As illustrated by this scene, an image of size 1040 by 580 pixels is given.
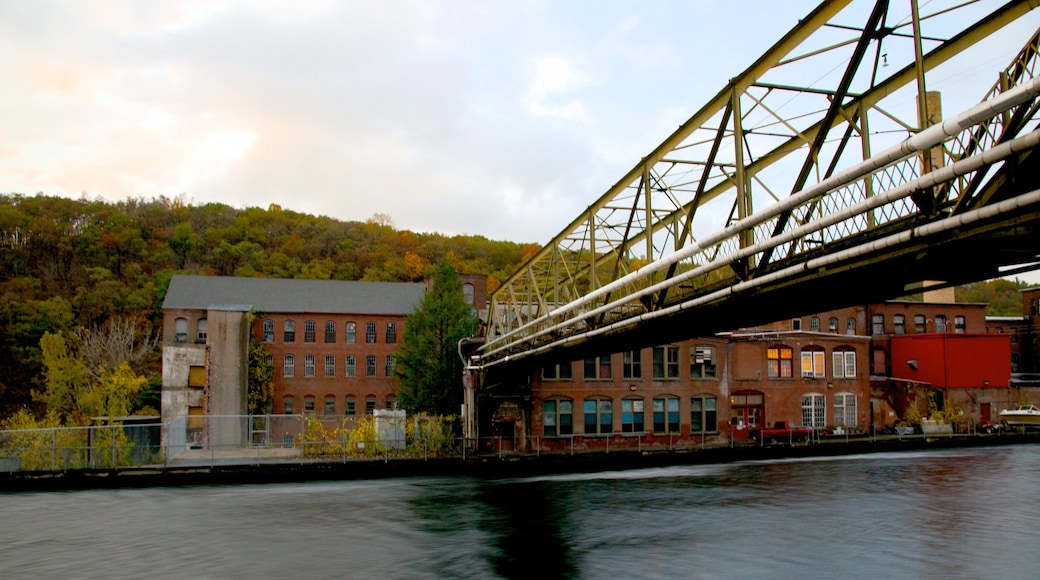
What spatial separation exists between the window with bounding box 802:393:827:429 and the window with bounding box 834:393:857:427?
0.95 m

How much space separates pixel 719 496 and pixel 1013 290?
110 meters

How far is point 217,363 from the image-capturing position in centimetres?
5400

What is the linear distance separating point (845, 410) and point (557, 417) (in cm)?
1960

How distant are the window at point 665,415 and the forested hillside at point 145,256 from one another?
50369 millimetres

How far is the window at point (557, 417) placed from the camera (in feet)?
144

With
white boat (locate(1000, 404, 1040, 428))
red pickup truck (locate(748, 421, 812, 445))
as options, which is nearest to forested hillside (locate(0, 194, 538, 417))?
red pickup truck (locate(748, 421, 812, 445))

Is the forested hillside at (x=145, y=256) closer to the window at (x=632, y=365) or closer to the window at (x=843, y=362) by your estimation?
the window at (x=632, y=365)

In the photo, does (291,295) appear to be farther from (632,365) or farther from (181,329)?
(632,365)

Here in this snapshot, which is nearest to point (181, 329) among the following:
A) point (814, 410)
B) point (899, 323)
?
point (814, 410)

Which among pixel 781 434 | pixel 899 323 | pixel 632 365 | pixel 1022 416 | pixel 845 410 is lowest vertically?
pixel 781 434

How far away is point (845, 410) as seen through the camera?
165 ft

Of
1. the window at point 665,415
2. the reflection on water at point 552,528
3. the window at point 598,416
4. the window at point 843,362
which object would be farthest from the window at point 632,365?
Answer: the window at point 843,362

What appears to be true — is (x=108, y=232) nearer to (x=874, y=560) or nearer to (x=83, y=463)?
(x=83, y=463)

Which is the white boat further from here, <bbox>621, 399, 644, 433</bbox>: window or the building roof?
the building roof
